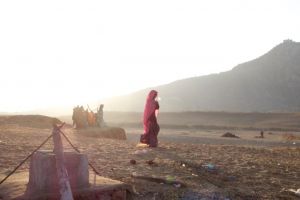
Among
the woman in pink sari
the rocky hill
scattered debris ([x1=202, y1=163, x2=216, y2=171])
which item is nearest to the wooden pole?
scattered debris ([x1=202, y1=163, x2=216, y2=171])

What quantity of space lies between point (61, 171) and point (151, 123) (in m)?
10.3

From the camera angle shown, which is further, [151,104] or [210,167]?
[151,104]

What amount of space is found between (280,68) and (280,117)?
205ft

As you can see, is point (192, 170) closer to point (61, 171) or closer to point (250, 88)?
point (61, 171)

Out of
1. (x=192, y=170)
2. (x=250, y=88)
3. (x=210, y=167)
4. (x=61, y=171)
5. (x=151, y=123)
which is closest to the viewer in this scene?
(x=61, y=171)

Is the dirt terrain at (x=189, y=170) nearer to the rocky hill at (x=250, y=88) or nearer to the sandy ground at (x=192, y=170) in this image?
the sandy ground at (x=192, y=170)

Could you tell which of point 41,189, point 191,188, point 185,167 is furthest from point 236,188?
point 41,189

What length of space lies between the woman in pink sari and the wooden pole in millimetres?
9960

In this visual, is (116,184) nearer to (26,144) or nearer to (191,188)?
(191,188)

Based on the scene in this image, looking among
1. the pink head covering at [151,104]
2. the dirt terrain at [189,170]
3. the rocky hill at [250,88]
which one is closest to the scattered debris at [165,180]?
the dirt terrain at [189,170]

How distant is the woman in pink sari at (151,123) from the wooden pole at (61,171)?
9960mm

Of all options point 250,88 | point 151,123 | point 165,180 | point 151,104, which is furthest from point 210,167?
point 250,88

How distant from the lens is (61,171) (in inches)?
322

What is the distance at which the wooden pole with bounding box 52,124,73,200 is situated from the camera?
26.1 feet
